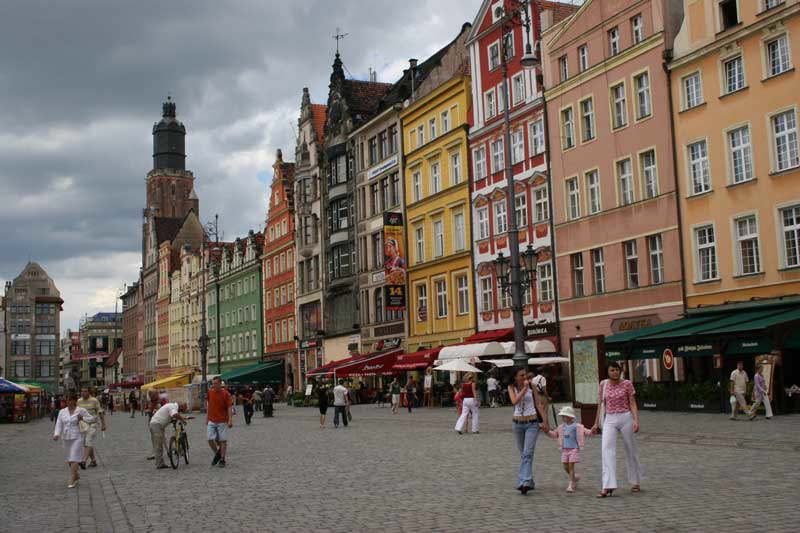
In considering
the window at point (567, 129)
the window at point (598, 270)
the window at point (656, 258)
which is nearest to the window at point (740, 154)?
the window at point (656, 258)

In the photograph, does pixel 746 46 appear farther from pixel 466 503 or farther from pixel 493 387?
pixel 466 503

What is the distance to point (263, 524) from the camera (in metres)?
10.9

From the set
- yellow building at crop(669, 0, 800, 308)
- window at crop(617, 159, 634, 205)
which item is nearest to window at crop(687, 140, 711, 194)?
yellow building at crop(669, 0, 800, 308)

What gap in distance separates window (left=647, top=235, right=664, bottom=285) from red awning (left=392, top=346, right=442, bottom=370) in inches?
488

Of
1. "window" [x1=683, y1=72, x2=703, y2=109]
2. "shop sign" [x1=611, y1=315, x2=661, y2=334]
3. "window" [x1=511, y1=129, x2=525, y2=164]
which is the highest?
"window" [x1=511, y1=129, x2=525, y2=164]

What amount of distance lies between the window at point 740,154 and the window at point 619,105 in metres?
5.53

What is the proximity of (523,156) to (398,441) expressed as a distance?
76.3 ft

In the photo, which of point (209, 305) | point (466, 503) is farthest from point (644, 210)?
point (209, 305)

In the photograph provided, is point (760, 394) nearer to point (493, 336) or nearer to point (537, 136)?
point (537, 136)

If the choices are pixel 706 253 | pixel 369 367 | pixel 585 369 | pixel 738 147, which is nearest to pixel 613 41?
pixel 738 147

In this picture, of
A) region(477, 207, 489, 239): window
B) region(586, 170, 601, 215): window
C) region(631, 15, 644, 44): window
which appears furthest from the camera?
region(477, 207, 489, 239): window

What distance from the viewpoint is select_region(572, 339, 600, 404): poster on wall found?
23516 mm

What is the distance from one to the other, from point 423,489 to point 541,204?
101ft

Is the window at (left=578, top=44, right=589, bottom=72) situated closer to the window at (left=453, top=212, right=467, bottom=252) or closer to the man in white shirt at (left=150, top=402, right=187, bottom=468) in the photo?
the window at (left=453, top=212, right=467, bottom=252)
